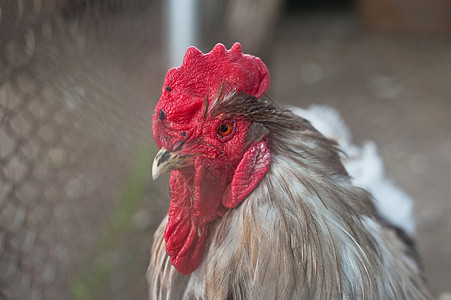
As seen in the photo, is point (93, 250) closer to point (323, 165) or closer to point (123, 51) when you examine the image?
point (123, 51)

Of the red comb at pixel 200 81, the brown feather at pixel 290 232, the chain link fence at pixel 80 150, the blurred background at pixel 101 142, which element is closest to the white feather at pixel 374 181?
the brown feather at pixel 290 232

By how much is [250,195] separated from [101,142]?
9.03 feet

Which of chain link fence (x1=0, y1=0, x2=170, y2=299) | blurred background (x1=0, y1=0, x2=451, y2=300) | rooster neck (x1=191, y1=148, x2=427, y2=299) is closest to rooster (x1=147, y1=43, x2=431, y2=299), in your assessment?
rooster neck (x1=191, y1=148, x2=427, y2=299)

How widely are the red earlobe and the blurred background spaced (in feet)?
6.36

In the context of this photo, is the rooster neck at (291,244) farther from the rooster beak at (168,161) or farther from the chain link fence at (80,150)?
the chain link fence at (80,150)

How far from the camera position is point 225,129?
4.94 feet

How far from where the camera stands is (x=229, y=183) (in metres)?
1.56

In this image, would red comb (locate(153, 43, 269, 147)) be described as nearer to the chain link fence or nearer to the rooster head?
the rooster head

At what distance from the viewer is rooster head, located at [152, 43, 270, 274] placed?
1.49 m

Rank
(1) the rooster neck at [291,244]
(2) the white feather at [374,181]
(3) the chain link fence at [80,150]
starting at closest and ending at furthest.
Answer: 1. (1) the rooster neck at [291,244]
2. (2) the white feather at [374,181]
3. (3) the chain link fence at [80,150]

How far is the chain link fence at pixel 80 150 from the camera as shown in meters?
3.31

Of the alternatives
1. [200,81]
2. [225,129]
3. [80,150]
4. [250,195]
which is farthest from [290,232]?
[80,150]

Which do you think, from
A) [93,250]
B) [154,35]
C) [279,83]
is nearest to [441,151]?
[279,83]

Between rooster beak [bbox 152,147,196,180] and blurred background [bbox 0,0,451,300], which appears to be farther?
blurred background [bbox 0,0,451,300]
